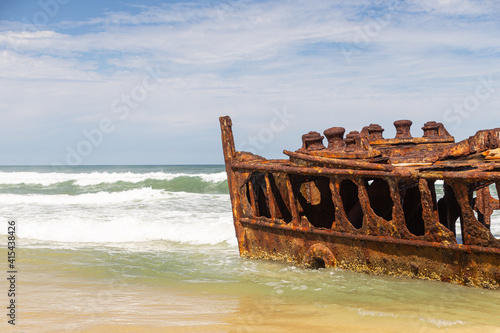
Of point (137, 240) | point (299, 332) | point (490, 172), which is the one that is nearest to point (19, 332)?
point (299, 332)

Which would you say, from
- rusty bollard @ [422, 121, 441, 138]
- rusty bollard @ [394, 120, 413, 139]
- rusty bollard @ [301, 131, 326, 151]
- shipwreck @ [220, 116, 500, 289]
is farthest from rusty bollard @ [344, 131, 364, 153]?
rusty bollard @ [422, 121, 441, 138]

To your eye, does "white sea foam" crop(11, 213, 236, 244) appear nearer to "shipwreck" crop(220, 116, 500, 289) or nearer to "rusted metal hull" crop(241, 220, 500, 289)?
"shipwreck" crop(220, 116, 500, 289)

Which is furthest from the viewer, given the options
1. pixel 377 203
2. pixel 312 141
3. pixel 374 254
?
pixel 377 203

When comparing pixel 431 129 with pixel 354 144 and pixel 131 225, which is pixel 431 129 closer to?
pixel 354 144

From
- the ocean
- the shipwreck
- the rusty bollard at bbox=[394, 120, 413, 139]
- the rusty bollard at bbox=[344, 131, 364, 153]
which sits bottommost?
the ocean

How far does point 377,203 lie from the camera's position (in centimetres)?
677

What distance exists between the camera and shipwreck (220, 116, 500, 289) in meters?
4.95

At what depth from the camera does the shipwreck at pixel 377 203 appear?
4945mm

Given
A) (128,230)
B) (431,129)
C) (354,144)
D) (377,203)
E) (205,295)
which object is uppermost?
(431,129)

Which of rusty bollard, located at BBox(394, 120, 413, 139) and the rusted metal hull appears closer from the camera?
the rusted metal hull

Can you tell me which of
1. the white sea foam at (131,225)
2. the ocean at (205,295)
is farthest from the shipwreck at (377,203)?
the white sea foam at (131,225)

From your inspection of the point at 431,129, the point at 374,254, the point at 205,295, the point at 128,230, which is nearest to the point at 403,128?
the point at 431,129

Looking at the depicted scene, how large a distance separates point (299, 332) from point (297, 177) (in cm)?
293

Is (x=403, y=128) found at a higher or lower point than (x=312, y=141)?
higher
